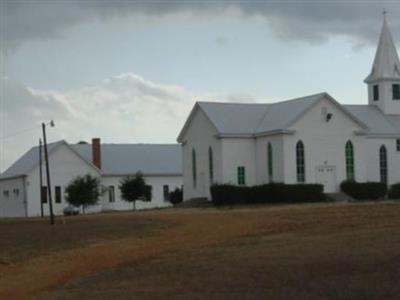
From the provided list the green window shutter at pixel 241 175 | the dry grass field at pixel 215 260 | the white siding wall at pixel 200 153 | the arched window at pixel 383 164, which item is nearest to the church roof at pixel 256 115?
the white siding wall at pixel 200 153

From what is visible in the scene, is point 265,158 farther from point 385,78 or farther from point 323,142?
point 385,78

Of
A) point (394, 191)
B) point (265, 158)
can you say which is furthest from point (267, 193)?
point (394, 191)

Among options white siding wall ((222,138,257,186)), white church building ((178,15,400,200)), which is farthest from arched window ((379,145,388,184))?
white siding wall ((222,138,257,186))

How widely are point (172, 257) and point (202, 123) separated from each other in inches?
1780

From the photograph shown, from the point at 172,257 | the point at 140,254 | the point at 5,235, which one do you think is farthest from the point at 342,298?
the point at 5,235

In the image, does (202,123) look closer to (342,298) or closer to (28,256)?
(28,256)

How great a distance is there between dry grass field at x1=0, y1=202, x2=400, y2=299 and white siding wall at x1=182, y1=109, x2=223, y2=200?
27916 millimetres

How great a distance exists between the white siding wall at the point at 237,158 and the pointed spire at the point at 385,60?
15.7m

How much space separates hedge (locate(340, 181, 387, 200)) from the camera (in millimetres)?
66312

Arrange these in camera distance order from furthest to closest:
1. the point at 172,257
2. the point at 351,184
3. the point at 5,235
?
the point at 351,184 → the point at 5,235 → the point at 172,257

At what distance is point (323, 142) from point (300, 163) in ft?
8.24

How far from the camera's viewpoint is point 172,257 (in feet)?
85.4

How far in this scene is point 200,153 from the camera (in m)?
71.2

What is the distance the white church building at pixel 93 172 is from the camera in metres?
89.4
